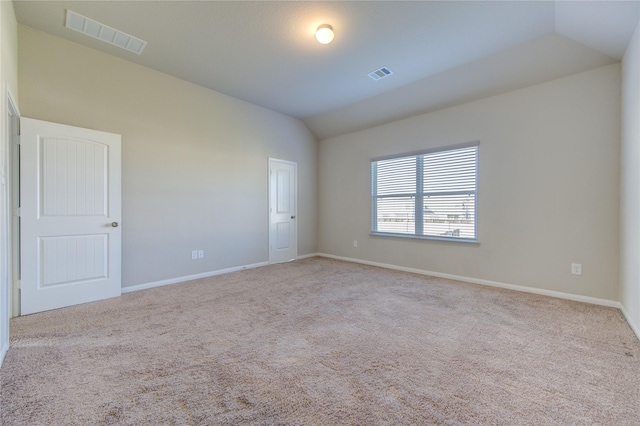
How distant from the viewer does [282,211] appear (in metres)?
5.53

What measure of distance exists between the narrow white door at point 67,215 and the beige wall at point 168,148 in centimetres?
23

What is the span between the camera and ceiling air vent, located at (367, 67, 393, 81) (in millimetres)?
3654

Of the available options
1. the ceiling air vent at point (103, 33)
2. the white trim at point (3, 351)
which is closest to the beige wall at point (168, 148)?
the ceiling air vent at point (103, 33)

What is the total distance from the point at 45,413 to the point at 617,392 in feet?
10.5

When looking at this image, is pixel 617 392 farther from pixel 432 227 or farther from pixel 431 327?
pixel 432 227

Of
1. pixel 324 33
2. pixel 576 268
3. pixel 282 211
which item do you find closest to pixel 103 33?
pixel 324 33

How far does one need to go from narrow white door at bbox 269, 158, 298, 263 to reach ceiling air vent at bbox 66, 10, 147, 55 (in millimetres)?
2576

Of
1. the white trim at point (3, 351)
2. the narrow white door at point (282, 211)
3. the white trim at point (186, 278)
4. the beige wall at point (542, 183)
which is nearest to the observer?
the white trim at point (3, 351)

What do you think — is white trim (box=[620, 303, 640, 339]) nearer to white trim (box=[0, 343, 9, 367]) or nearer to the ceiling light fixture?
the ceiling light fixture

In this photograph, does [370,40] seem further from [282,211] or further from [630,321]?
[630,321]

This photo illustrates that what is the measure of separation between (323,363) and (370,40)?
3.18 m

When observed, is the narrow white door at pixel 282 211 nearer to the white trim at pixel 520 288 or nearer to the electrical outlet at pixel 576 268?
the white trim at pixel 520 288

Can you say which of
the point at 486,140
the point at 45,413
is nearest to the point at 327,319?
the point at 45,413

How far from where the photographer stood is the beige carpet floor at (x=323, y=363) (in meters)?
1.46
